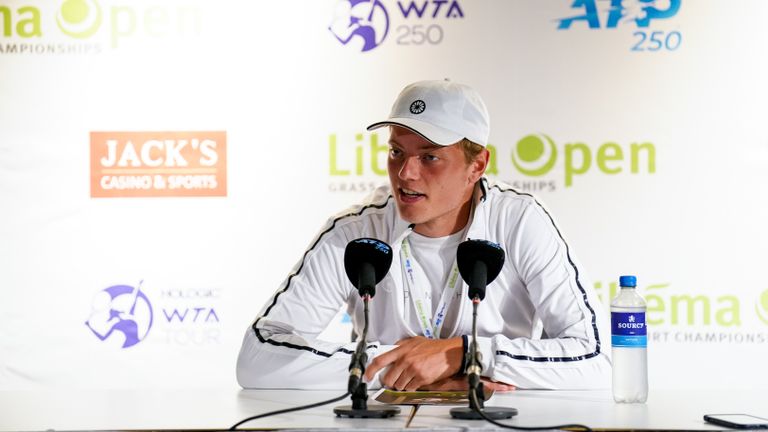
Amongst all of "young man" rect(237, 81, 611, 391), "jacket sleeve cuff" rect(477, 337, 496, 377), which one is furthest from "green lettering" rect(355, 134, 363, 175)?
"jacket sleeve cuff" rect(477, 337, 496, 377)

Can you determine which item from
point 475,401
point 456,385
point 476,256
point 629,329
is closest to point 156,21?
point 456,385

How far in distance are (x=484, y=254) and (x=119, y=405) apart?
74 centimetres

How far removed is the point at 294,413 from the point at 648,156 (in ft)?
7.62

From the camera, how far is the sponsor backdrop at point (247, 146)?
361 centimetres

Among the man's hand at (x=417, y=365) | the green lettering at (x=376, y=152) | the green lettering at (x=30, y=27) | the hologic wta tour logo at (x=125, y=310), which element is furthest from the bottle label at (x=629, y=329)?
the green lettering at (x=30, y=27)

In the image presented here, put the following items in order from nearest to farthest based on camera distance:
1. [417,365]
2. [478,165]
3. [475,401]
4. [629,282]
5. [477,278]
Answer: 1. [475,401]
2. [477,278]
3. [629,282]
4. [417,365]
5. [478,165]

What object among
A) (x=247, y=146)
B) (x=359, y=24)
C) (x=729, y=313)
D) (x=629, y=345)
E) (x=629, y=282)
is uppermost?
(x=359, y=24)

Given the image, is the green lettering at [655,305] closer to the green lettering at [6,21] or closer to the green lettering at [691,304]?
the green lettering at [691,304]

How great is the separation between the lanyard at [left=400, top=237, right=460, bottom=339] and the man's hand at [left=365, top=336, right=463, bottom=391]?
270 mm

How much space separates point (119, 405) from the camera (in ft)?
5.86

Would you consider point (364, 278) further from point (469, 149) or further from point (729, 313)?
point (729, 313)

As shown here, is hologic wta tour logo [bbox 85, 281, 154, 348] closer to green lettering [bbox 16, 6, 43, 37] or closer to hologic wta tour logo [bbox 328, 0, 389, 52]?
green lettering [bbox 16, 6, 43, 37]

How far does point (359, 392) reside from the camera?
1.58 meters

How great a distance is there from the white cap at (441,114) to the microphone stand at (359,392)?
76cm
